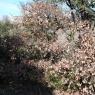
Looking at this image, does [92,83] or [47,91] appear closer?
[92,83]

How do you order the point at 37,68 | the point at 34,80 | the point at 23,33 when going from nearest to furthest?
the point at 34,80
the point at 37,68
the point at 23,33

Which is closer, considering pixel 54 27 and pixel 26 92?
pixel 26 92

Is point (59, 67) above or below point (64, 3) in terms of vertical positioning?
below

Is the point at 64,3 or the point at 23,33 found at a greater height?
the point at 64,3

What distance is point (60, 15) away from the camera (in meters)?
21.2

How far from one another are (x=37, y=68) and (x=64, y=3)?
614 cm

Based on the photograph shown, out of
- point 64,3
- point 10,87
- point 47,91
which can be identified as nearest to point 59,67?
point 47,91

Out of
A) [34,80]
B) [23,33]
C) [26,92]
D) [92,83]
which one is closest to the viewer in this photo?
[92,83]

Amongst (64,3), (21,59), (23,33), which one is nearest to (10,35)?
(23,33)

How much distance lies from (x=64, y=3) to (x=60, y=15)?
59.2 inches

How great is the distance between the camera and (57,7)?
21.7 meters

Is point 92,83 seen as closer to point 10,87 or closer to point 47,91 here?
point 47,91

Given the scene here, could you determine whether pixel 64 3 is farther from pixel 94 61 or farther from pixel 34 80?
pixel 94 61

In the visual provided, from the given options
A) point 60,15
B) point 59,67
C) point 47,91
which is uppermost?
point 60,15
